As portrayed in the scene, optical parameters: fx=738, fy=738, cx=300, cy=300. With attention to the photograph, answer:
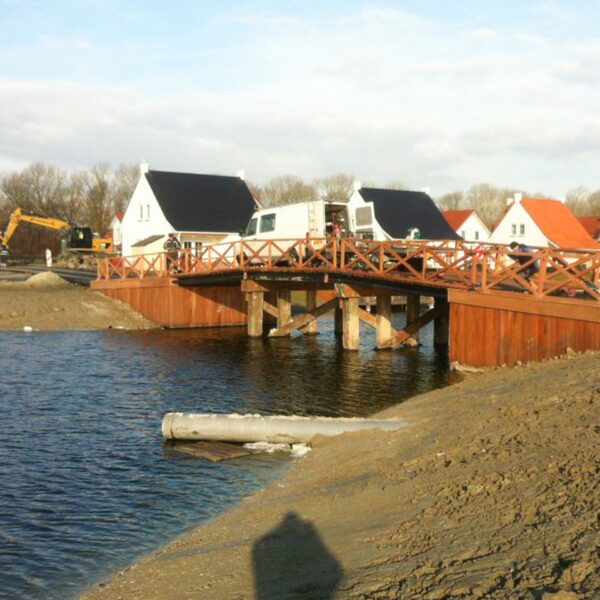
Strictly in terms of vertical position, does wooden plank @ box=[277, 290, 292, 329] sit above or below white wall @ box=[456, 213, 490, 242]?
below

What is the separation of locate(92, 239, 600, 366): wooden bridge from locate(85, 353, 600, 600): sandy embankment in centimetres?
510

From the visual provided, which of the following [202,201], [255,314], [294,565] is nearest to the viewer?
[294,565]

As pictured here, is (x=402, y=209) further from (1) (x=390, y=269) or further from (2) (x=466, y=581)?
(2) (x=466, y=581)

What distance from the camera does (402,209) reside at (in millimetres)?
51625

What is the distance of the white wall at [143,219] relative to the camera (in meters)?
46.2

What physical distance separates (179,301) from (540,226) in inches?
1350

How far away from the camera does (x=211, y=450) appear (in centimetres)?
1270

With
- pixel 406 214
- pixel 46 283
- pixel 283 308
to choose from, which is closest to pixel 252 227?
pixel 283 308

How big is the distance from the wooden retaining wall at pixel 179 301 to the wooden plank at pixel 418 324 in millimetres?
10859

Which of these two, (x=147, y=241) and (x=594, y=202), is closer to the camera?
(x=147, y=241)

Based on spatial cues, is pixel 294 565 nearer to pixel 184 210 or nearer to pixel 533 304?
pixel 533 304

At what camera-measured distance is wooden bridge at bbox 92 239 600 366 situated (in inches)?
655

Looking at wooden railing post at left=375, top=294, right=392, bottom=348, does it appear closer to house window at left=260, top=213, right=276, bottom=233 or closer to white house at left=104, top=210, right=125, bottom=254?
house window at left=260, top=213, right=276, bottom=233

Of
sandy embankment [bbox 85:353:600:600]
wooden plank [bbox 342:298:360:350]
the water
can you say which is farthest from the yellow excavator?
sandy embankment [bbox 85:353:600:600]
